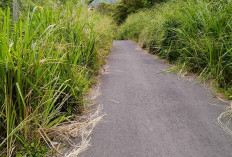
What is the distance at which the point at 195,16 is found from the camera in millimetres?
3824

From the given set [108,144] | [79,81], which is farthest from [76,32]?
[108,144]

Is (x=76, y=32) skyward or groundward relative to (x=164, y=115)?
skyward

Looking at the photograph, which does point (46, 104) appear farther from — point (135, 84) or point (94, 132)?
point (135, 84)

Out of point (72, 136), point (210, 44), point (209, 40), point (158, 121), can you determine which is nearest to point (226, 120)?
point (158, 121)

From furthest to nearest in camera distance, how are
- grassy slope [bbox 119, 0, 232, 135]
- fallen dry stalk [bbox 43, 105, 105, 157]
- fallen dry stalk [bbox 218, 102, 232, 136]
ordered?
1. grassy slope [bbox 119, 0, 232, 135]
2. fallen dry stalk [bbox 218, 102, 232, 136]
3. fallen dry stalk [bbox 43, 105, 105, 157]

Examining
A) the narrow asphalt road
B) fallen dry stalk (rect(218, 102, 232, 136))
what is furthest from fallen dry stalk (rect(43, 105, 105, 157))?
fallen dry stalk (rect(218, 102, 232, 136))

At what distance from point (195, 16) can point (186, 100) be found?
1.88 meters

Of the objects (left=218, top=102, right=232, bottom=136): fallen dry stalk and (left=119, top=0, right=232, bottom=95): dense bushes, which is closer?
(left=218, top=102, right=232, bottom=136): fallen dry stalk

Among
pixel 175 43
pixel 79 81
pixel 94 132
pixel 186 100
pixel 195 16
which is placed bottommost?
pixel 94 132

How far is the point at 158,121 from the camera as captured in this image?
7.29ft

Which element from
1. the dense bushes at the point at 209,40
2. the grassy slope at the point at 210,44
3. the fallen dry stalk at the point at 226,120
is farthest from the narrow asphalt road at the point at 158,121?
the dense bushes at the point at 209,40

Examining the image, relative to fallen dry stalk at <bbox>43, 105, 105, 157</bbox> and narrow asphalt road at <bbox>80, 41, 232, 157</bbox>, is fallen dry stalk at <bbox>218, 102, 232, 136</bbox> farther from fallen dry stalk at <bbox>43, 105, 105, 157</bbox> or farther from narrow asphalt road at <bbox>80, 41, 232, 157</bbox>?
fallen dry stalk at <bbox>43, 105, 105, 157</bbox>

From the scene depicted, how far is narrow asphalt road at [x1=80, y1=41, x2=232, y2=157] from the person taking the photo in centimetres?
174

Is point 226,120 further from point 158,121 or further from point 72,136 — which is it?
point 72,136
